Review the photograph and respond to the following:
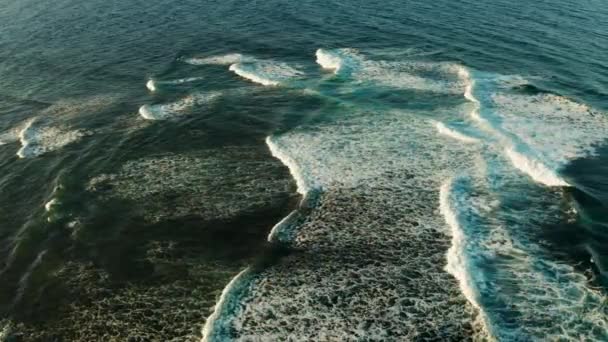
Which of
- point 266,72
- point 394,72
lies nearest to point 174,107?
point 266,72

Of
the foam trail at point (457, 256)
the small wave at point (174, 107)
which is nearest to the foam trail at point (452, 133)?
the foam trail at point (457, 256)

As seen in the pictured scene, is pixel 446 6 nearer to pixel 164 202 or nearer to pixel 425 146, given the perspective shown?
pixel 425 146

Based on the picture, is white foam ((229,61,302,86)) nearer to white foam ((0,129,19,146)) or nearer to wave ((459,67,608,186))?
wave ((459,67,608,186))

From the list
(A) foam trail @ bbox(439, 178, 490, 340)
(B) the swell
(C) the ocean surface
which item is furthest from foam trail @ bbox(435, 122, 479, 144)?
(B) the swell

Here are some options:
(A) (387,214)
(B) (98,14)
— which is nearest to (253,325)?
(A) (387,214)

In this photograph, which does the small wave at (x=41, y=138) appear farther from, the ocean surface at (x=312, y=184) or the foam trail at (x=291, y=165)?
the foam trail at (x=291, y=165)
